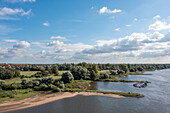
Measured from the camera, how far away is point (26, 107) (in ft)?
119

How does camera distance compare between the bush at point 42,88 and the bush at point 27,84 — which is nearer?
the bush at point 42,88

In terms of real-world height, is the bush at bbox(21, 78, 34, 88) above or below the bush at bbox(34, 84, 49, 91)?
above

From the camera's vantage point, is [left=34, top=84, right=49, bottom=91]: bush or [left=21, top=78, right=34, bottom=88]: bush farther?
[left=21, top=78, right=34, bottom=88]: bush

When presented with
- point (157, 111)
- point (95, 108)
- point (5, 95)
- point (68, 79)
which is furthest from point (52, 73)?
point (157, 111)

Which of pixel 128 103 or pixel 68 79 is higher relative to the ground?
pixel 68 79

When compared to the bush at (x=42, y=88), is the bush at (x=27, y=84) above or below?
above

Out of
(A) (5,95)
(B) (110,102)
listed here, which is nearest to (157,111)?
(B) (110,102)

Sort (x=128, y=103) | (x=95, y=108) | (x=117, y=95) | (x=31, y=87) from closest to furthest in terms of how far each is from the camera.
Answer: (x=95, y=108) → (x=128, y=103) → (x=117, y=95) → (x=31, y=87)

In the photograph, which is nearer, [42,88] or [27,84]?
[42,88]

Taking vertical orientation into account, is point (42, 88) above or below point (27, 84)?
below

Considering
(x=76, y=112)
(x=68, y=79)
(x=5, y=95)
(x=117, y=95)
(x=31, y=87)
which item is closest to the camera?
(x=76, y=112)

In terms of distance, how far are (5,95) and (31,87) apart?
13.5 m

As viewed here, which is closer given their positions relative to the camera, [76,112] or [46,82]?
[76,112]

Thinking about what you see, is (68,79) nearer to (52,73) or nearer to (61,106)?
(61,106)
